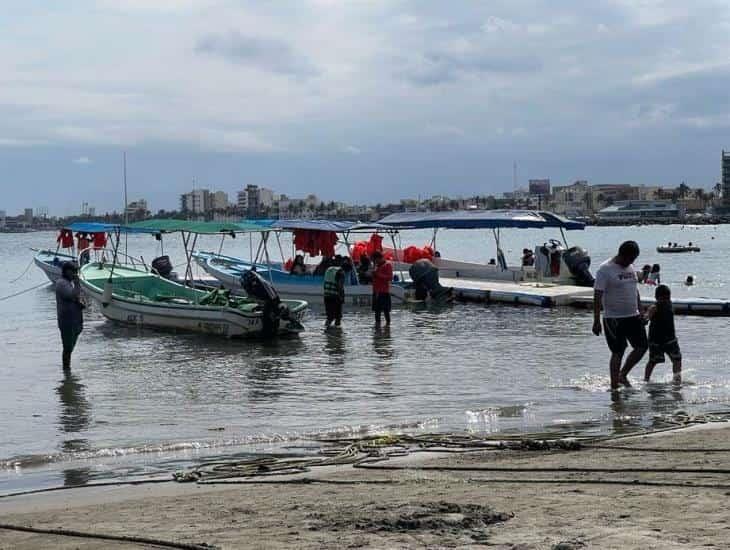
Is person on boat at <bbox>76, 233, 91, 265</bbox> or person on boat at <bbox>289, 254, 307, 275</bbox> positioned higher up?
person on boat at <bbox>76, 233, 91, 265</bbox>

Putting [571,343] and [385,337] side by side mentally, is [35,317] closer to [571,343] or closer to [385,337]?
[385,337]

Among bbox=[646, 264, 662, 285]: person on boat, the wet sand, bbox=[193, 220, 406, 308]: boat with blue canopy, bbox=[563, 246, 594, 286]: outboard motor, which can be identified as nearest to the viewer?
the wet sand

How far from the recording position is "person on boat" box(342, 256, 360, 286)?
29.8 metres

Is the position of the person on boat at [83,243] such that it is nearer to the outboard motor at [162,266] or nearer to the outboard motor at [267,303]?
the outboard motor at [162,266]

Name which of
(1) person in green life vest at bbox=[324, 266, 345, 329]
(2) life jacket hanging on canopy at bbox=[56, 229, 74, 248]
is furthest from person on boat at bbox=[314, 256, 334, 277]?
(2) life jacket hanging on canopy at bbox=[56, 229, 74, 248]

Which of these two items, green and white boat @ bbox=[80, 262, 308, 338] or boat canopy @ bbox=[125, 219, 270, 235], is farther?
boat canopy @ bbox=[125, 219, 270, 235]

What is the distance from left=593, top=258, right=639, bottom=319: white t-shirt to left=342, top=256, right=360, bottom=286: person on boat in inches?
711

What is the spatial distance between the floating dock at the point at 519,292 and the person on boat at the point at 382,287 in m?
6.07

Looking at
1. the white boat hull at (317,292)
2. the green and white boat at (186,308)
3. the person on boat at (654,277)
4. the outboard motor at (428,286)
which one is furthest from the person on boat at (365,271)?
the person on boat at (654,277)

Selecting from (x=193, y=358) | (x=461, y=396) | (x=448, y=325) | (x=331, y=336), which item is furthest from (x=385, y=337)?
(x=461, y=396)

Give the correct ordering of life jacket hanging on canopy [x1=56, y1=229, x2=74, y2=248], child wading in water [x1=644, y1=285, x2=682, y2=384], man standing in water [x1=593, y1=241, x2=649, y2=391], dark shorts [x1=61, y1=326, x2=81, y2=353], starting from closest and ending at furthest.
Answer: man standing in water [x1=593, y1=241, x2=649, y2=391] < child wading in water [x1=644, y1=285, x2=682, y2=384] < dark shorts [x1=61, y1=326, x2=81, y2=353] < life jacket hanging on canopy [x1=56, y1=229, x2=74, y2=248]

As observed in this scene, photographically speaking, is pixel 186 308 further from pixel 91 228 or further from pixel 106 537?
pixel 106 537

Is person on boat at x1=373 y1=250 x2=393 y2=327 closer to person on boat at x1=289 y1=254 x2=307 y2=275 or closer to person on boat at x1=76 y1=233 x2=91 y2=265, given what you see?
person on boat at x1=289 y1=254 x2=307 y2=275

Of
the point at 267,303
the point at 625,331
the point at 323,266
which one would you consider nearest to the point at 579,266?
the point at 323,266
